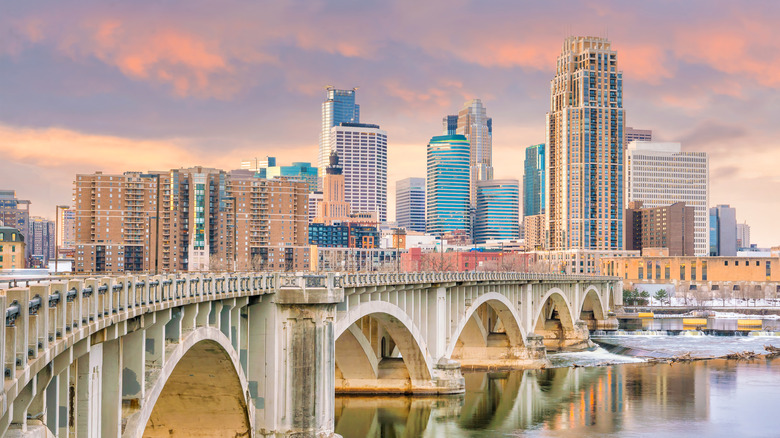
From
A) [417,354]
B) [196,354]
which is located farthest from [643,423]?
[196,354]

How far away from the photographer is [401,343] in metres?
72.8

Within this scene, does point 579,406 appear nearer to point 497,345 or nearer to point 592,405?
point 592,405

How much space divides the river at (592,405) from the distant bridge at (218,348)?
16.0 ft

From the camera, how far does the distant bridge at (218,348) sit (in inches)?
802

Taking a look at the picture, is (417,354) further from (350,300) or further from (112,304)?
(112,304)

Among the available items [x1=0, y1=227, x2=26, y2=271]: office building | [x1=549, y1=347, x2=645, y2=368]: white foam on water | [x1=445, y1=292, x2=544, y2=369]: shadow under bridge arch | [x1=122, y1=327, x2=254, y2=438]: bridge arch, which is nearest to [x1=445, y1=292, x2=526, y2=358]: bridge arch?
[x1=445, y1=292, x2=544, y2=369]: shadow under bridge arch

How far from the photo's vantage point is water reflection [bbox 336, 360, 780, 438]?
6712 centimetres

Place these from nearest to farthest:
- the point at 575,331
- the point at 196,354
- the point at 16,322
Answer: the point at 16,322 → the point at 196,354 → the point at 575,331

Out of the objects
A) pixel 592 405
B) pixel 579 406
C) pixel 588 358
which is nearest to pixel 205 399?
pixel 579 406

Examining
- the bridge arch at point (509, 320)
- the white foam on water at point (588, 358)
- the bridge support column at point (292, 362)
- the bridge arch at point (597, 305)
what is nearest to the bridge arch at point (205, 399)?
the bridge support column at point (292, 362)

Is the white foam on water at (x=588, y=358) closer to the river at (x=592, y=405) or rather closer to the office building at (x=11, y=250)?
the river at (x=592, y=405)

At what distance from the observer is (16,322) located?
57.6 feet

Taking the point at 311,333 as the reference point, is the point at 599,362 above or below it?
below

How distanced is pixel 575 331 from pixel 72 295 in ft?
378
